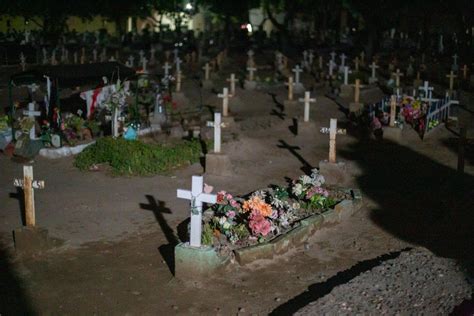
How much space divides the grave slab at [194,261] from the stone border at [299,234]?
550 millimetres

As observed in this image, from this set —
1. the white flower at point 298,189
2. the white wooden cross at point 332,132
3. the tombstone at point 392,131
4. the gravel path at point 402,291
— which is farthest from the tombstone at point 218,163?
the gravel path at point 402,291

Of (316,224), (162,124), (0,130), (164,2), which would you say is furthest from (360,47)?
(316,224)

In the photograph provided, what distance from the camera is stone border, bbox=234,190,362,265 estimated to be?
28.6ft

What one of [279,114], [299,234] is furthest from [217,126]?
[279,114]

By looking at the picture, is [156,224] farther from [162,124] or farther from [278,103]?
[278,103]

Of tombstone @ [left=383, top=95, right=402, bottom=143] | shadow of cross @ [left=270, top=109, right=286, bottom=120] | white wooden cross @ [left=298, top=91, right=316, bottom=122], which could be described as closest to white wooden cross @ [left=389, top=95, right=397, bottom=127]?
tombstone @ [left=383, top=95, right=402, bottom=143]

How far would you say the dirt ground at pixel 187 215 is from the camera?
25.6 ft

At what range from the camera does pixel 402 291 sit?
7203 millimetres

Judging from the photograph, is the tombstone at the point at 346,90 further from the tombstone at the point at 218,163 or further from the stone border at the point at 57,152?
the stone border at the point at 57,152

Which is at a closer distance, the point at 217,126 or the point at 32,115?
the point at 217,126

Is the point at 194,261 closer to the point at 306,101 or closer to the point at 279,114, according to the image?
the point at 306,101

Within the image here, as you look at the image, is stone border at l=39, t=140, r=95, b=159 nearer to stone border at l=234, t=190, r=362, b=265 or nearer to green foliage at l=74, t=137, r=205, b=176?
green foliage at l=74, t=137, r=205, b=176

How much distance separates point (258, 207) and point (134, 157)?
546 cm

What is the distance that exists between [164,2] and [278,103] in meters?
27.2
